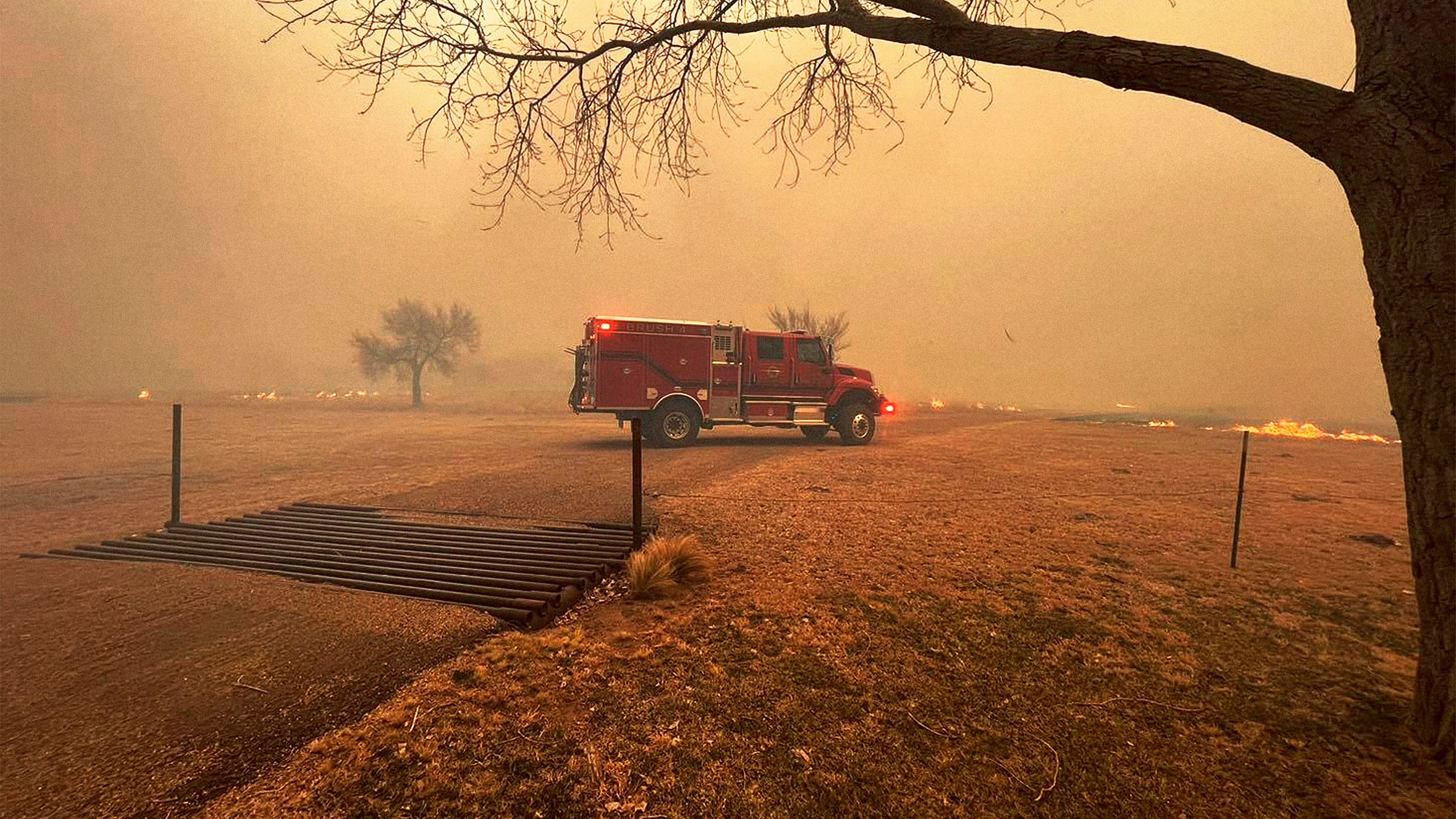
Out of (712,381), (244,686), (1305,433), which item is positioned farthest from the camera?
(1305,433)

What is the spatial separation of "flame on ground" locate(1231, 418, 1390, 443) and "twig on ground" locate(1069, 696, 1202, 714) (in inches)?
899

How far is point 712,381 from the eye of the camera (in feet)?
41.0

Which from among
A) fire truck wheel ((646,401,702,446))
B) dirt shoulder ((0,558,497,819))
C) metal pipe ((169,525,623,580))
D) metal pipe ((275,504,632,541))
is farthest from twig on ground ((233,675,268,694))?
fire truck wheel ((646,401,702,446))

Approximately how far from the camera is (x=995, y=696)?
8.28ft

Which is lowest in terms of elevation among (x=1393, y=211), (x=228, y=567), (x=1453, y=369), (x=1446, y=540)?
(x=228, y=567)

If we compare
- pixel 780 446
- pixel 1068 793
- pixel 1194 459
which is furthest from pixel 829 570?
pixel 1194 459

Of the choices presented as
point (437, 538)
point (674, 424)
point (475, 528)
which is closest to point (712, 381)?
point (674, 424)

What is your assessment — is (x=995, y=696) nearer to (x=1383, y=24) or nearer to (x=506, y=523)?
(x=1383, y=24)

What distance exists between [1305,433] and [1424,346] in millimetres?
28210

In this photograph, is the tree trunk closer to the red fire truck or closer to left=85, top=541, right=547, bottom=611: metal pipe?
left=85, top=541, right=547, bottom=611: metal pipe

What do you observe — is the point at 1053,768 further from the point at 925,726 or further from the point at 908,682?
the point at 908,682

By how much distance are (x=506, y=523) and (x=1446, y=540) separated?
6.36m

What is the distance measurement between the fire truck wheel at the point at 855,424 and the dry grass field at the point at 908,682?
679cm

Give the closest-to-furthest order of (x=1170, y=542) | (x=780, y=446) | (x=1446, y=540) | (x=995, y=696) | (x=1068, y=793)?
(x=1068, y=793)
(x=1446, y=540)
(x=995, y=696)
(x=1170, y=542)
(x=780, y=446)
